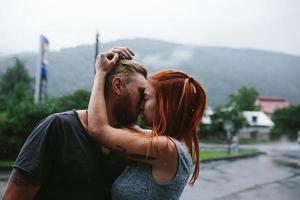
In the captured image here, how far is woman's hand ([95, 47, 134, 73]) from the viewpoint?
205cm

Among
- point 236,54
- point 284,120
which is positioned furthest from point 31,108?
point 236,54

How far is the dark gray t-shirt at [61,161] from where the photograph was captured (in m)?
1.70

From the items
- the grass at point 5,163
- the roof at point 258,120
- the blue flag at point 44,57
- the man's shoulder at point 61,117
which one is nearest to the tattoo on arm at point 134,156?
the man's shoulder at point 61,117

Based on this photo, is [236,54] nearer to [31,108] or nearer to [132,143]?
[31,108]

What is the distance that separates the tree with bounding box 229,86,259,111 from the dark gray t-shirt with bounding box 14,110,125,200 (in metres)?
76.8

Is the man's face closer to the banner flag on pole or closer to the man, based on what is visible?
the man

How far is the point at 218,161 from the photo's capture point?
19.4m

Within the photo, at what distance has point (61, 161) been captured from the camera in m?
1.76

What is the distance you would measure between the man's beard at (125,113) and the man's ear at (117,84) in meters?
0.04

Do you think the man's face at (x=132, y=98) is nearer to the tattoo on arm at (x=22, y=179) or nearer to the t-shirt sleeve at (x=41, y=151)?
the t-shirt sleeve at (x=41, y=151)

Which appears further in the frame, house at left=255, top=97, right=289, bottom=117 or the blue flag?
house at left=255, top=97, right=289, bottom=117

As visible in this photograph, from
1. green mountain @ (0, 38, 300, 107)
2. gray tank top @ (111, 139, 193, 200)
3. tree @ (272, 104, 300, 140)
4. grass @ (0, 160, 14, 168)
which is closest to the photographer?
gray tank top @ (111, 139, 193, 200)

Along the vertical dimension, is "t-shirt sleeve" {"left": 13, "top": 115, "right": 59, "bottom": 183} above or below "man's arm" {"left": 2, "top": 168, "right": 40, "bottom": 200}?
above

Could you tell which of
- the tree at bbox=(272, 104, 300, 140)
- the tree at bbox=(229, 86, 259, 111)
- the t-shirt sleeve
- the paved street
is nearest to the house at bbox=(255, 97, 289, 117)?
the tree at bbox=(229, 86, 259, 111)
